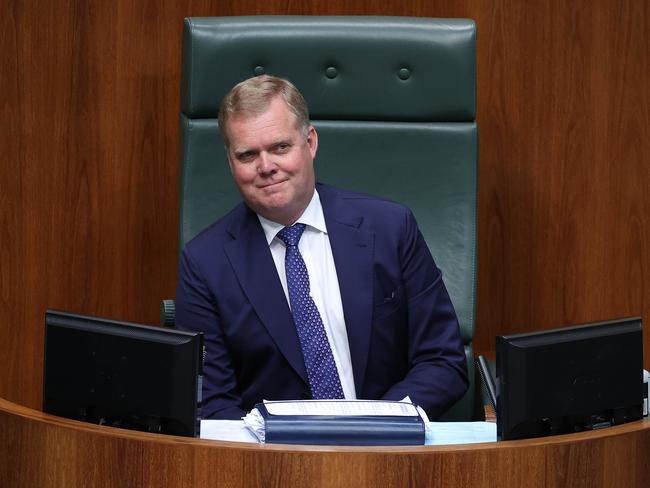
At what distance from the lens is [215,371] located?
2254 millimetres

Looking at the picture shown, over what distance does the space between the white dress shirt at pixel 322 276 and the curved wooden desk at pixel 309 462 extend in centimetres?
81

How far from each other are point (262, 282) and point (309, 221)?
16cm

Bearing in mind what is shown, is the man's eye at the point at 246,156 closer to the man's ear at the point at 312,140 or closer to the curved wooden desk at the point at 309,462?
the man's ear at the point at 312,140

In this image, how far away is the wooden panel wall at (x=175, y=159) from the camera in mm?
2969

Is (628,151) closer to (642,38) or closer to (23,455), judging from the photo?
(642,38)

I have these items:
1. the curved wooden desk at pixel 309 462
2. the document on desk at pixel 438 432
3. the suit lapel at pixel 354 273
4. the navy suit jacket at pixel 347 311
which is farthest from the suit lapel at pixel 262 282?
the curved wooden desk at pixel 309 462

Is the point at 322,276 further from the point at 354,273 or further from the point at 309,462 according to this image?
the point at 309,462

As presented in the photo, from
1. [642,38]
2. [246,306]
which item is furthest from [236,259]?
[642,38]

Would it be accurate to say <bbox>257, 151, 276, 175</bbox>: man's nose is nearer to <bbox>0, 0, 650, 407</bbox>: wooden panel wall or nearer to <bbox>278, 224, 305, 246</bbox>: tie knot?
<bbox>278, 224, 305, 246</bbox>: tie knot

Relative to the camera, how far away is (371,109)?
260 centimetres

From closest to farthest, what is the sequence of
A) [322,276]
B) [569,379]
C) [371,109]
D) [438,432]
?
[569,379] → [438,432] → [322,276] → [371,109]

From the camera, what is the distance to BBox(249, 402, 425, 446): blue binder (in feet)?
5.35

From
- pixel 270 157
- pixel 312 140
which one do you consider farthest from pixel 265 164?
pixel 312 140

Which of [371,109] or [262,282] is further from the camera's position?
[371,109]
